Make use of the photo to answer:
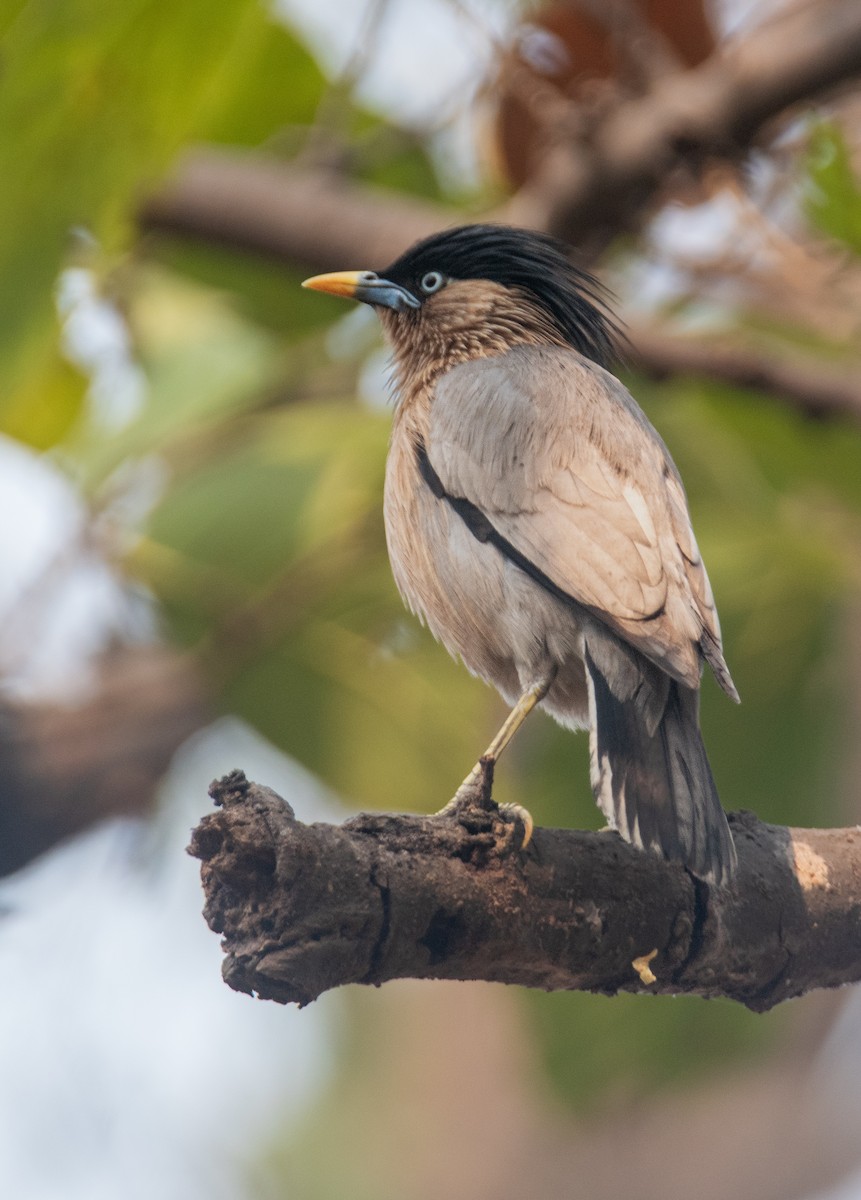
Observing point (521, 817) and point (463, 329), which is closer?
point (521, 817)

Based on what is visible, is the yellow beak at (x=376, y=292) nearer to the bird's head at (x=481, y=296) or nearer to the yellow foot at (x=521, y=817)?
the bird's head at (x=481, y=296)

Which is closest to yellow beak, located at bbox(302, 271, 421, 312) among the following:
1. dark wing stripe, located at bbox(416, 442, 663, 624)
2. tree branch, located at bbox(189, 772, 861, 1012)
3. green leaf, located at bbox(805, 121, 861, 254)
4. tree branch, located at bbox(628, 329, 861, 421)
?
tree branch, located at bbox(628, 329, 861, 421)

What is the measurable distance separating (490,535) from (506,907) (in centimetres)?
100

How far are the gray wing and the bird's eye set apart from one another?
1.95ft

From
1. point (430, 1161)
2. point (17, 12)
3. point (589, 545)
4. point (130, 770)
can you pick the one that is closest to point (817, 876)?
point (589, 545)

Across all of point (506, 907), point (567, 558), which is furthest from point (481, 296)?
point (506, 907)

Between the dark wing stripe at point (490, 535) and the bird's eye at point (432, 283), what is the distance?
866 millimetres

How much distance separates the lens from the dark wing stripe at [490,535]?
3132 mm

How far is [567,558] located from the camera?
3129 millimetres

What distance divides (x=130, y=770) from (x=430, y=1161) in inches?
242

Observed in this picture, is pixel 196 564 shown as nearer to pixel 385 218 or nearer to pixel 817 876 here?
pixel 385 218

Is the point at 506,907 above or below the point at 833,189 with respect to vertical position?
below

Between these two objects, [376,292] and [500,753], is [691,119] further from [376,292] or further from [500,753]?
[500,753]

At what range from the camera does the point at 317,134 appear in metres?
5.42
